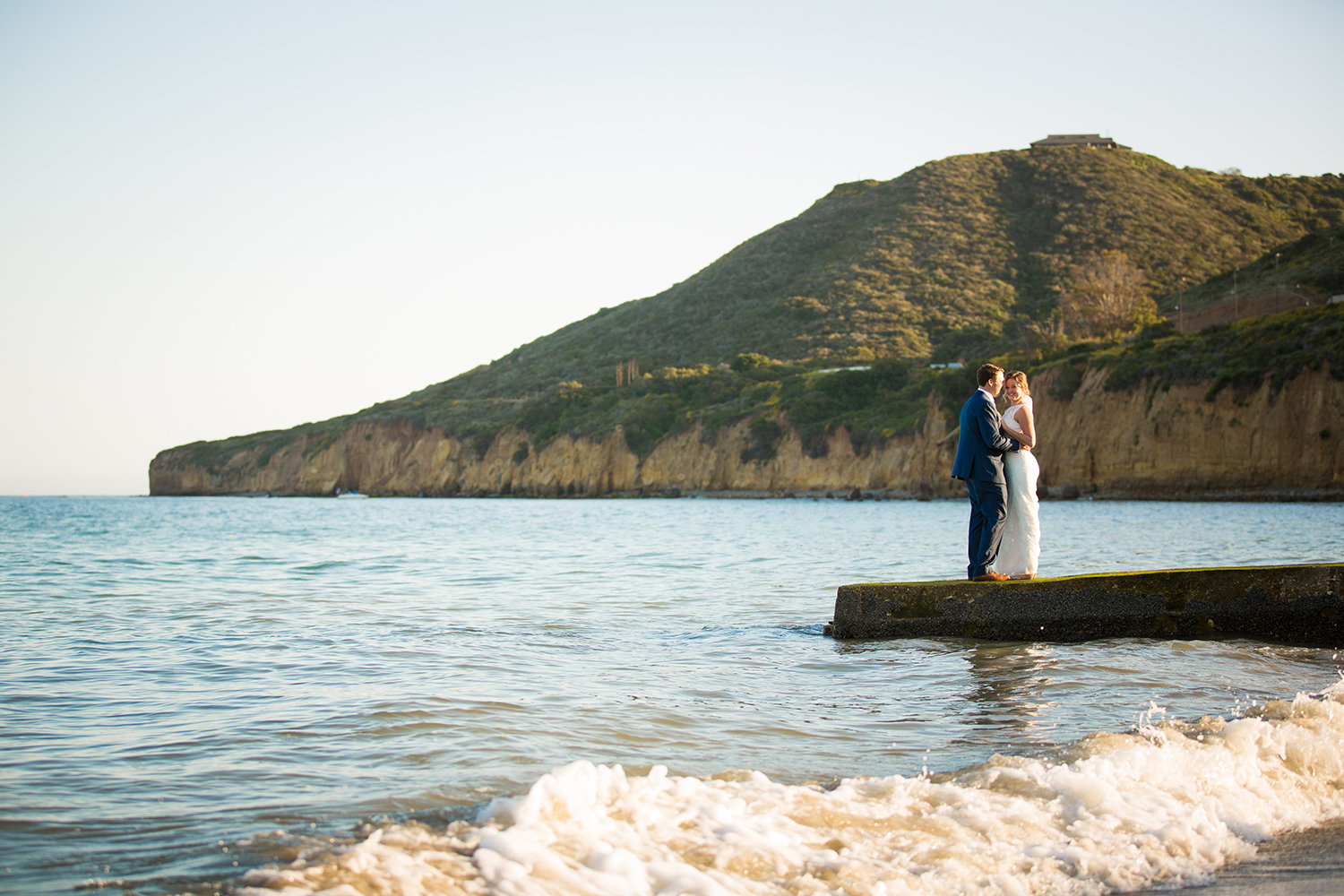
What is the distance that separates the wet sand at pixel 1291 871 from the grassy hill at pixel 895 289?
192ft

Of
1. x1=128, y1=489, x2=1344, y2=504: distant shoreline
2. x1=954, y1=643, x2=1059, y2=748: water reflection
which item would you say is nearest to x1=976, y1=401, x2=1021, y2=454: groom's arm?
x1=954, y1=643, x2=1059, y2=748: water reflection

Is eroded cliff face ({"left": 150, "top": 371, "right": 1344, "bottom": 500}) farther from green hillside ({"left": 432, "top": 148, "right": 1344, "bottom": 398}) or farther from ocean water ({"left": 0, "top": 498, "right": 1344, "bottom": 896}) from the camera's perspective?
ocean water ({"left": 0, "top": 498, "right": 1344, "bottom": 896})

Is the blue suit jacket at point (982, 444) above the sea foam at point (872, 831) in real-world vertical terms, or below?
above

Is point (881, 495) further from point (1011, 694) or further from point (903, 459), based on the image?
point (1011, 694)

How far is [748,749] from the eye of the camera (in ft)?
17.8

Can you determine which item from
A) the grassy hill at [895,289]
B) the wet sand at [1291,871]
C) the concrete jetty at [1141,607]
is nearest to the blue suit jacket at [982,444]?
the concrete jetty at [1141,607]

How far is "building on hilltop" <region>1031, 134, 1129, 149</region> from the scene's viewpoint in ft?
345

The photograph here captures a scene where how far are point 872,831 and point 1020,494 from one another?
587cm

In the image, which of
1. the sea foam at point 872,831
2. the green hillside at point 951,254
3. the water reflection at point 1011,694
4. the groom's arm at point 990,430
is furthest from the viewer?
the green hillside at point 951,254

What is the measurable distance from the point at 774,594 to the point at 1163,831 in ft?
31.2

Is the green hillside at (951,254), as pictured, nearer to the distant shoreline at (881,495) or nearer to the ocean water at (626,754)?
the distant shoreline at (881,495)

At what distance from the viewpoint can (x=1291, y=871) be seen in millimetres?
3998

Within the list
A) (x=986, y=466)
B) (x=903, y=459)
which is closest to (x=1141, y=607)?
(x=986, y=466)

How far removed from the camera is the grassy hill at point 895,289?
73.5 m
